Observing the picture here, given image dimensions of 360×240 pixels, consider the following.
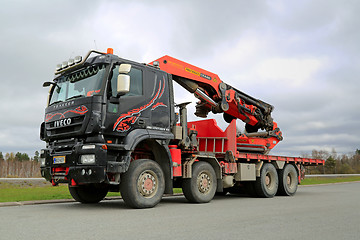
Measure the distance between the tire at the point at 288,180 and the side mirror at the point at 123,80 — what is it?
7.84 meters

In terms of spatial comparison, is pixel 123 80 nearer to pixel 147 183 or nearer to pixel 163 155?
pixel 163 155

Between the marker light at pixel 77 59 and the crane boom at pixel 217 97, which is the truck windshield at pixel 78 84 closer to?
the marker light at pixel 77 59

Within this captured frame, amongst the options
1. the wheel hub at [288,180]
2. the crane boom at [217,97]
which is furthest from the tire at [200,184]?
the wheel hub at [288,180]

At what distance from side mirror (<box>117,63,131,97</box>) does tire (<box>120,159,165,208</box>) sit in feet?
5.43

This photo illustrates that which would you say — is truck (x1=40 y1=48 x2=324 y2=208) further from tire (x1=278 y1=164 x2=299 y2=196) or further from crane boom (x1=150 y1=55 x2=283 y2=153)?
tire (x1=278 y1=164 x2=299 y2=196)

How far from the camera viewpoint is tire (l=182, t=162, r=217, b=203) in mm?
9311

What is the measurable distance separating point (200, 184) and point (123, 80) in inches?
150

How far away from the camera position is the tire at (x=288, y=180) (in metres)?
12.9

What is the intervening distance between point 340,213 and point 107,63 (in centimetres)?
593

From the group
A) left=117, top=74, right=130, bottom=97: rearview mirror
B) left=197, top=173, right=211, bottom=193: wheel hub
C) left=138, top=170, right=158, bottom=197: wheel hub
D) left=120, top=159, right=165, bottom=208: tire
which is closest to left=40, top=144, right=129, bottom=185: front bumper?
left=120, top=159, right=165, bottom=208: tire

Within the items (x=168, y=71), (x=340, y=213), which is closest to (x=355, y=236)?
(x=340, y=213)

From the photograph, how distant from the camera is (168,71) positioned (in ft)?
31.4

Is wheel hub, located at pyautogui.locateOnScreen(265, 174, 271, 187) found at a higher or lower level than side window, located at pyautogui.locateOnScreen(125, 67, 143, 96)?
lower

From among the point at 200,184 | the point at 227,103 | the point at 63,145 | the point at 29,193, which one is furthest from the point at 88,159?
the point at 29,193
